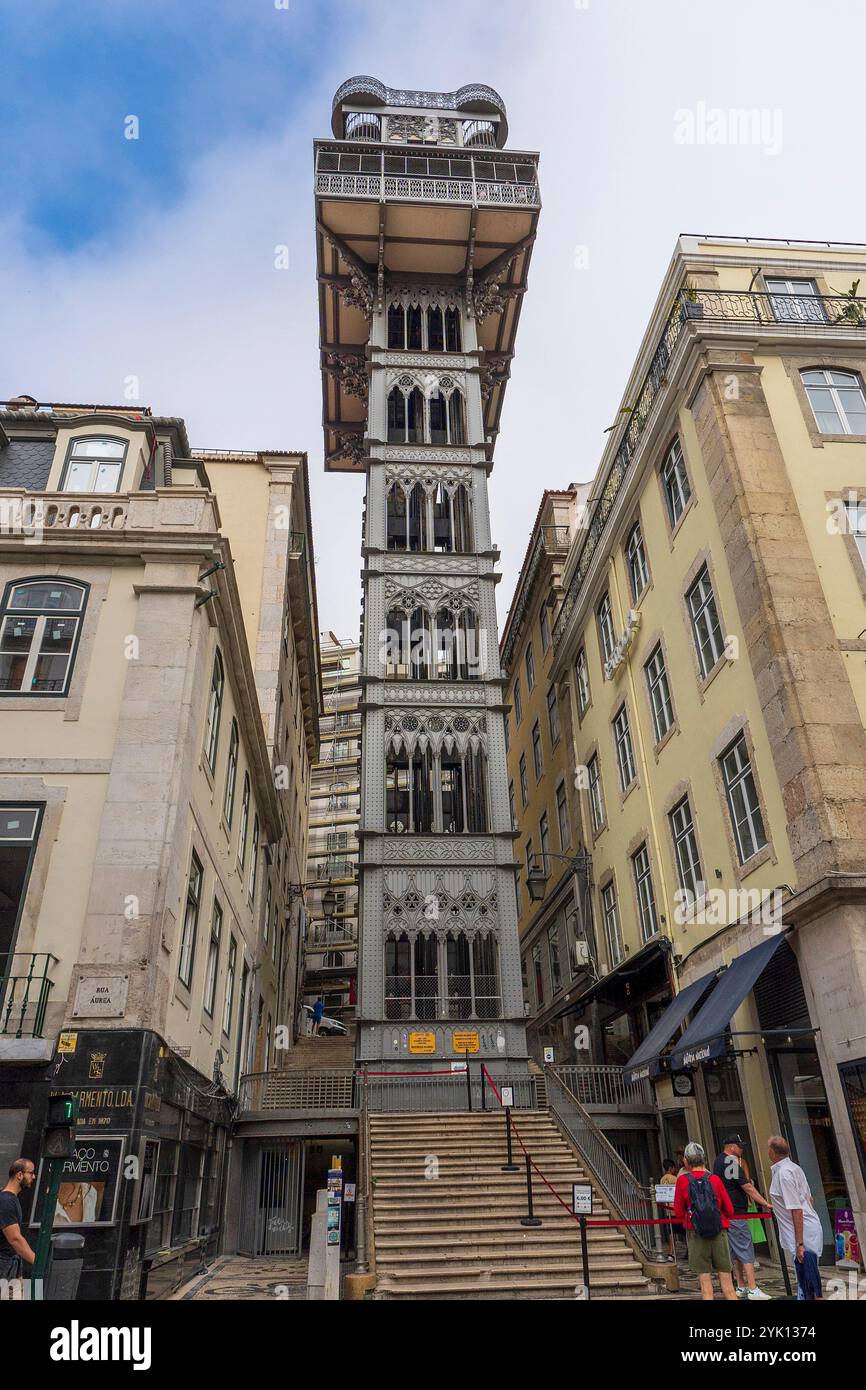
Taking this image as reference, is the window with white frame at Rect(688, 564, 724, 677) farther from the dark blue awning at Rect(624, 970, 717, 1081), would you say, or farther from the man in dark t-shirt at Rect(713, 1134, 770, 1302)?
the man in dark t-shirt at Rect(713, 1134, 770, 1302)

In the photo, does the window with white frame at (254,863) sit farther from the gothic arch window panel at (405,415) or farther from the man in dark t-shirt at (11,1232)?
the gothic arch window panel at (405,415)

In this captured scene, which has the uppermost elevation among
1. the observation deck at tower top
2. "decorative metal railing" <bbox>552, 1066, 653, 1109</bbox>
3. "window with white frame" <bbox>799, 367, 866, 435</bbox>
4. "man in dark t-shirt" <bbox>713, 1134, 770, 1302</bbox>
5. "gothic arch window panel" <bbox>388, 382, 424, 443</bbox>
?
the observation deck at tower top

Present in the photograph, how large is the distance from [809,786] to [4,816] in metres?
12.4

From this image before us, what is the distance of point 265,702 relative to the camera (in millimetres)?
28516

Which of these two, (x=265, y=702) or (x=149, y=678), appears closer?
(x=149, y=678)

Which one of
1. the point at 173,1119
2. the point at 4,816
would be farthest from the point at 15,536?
the point at 173,1119

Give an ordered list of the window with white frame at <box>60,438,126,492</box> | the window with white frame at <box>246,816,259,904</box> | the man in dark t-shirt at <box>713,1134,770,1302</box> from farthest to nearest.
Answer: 1. the window with white frame at <box>246,816,259,904</box>
2. the window with white frame at <box>60,438,126,492</box>
3. the man in dark t-shirt at <box>713,1134,770,1302</box>

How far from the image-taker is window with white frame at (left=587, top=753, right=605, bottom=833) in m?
26.7

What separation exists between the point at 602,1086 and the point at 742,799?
840 centimetres

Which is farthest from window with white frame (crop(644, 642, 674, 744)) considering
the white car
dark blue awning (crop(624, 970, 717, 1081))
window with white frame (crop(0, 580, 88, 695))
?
the white car

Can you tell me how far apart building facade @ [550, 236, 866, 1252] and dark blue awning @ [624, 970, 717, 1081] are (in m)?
0.09

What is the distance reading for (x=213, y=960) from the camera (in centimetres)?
1830

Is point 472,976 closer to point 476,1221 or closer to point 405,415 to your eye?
point 476,1221
